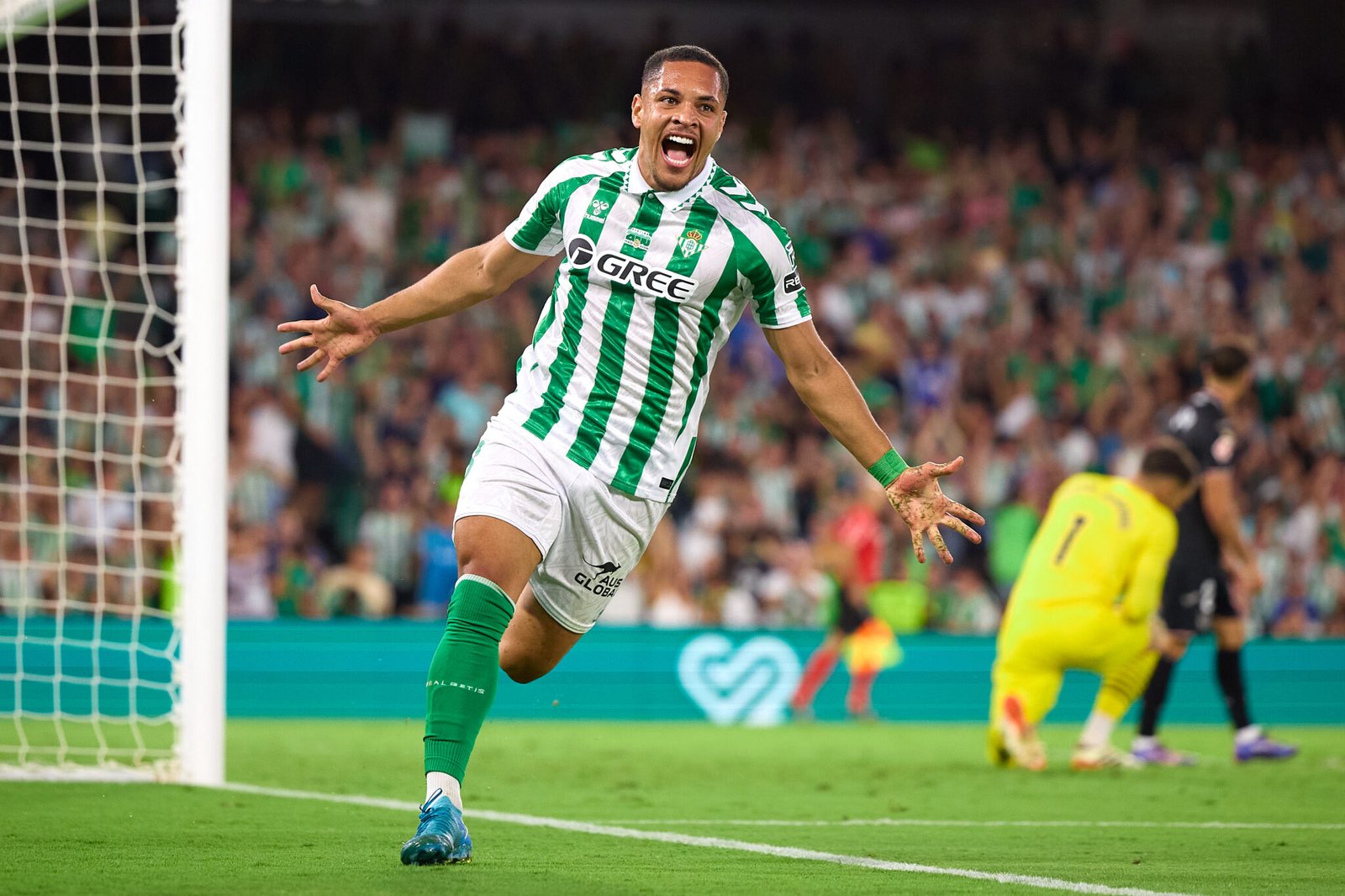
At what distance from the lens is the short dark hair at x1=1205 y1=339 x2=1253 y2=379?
9500mm

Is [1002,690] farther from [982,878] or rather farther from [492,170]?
[492,170]

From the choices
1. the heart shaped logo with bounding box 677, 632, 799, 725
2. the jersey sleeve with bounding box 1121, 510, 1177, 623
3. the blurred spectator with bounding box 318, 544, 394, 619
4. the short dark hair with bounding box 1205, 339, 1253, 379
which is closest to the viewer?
the jersey sleeve with bounding box 1121, 510, 1177, 623

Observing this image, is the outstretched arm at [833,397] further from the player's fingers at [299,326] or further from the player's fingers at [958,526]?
the player's fingers at [299,326]

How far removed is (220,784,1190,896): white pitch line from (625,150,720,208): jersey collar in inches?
80.2

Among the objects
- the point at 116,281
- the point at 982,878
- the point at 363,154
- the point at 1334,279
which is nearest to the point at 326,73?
the point at 363,154

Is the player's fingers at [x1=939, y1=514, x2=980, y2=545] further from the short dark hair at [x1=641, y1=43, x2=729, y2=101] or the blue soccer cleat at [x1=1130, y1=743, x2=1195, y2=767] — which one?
the blue soccer cleat at [x1=1130, y1=743, x2=1195, y2=767]

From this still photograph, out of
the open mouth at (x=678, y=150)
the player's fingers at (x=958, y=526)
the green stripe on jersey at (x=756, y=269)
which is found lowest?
the player's fingers at (x=958, y=526)

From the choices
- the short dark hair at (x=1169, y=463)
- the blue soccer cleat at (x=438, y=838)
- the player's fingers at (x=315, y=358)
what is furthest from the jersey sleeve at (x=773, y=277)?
the short dark hair at (x=1169, y=463)

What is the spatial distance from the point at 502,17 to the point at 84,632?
974 centimetres

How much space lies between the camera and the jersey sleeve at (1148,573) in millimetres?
8914

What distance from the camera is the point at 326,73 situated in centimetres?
1772

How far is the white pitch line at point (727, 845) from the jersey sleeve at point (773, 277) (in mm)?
1648

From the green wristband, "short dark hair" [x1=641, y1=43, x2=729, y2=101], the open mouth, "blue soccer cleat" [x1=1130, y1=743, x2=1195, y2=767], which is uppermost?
"short dark hair" [x1=641, y1=43, x2=729, y2=101]

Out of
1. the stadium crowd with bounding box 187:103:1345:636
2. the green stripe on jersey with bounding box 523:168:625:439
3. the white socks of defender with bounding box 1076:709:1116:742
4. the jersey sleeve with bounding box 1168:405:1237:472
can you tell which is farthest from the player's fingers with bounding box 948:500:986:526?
the stadium crowd with bounding box 187:103:1345:636
